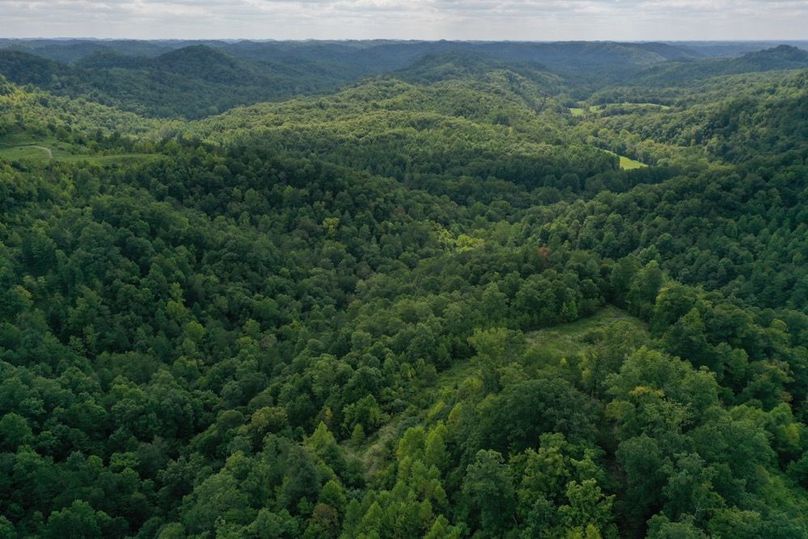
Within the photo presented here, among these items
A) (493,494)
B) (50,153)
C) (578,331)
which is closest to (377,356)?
(578,331)

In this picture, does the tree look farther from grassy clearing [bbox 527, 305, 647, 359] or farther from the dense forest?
grassy clearing [bbox 527, 305, 647, 359]

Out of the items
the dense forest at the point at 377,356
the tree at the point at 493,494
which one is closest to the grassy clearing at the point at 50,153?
the dense forest at the point at 377,356

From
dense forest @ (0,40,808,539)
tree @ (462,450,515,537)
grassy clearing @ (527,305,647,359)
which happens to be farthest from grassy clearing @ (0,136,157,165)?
tree @ (462,450,515,537)

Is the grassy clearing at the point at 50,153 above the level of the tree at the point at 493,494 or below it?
above

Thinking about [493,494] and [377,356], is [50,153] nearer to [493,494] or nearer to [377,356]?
[377,356]

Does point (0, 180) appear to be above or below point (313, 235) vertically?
above

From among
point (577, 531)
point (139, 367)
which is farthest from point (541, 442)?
point (139, 367)

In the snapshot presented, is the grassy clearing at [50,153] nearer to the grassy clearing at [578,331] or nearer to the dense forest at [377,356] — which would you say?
the dense forest at [377,356]

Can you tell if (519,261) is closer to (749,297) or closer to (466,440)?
(749,297)
